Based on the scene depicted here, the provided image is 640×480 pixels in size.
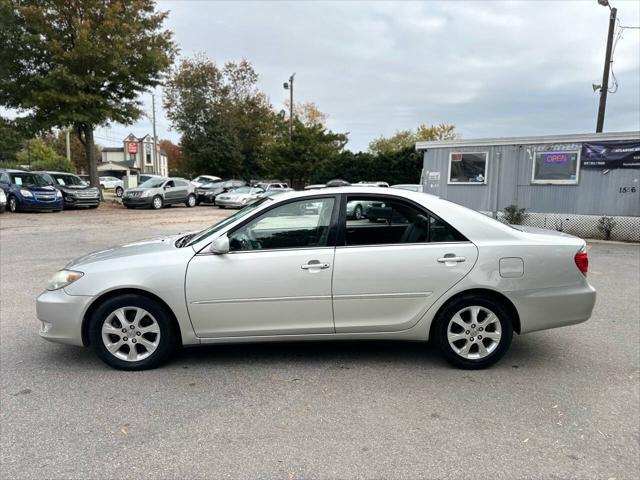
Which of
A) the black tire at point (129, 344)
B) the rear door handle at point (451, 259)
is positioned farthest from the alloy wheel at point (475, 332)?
the black tire at point (129, 344)

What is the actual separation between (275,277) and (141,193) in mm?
21190

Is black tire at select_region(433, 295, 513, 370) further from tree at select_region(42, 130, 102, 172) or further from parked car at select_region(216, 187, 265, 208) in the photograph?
tree at select_region(42, 130, 102, 172)

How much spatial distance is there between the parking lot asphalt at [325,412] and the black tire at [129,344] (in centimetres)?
9

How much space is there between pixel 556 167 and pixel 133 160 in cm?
7363

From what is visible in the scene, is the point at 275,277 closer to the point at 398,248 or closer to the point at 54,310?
the point at 398,248

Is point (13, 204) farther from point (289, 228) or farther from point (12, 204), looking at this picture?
point (289, 228)

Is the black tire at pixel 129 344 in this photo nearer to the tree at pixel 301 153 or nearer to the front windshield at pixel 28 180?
the front windshield at pixel 28 180

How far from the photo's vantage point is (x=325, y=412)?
3.28 metres

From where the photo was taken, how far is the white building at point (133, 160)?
66.8 m

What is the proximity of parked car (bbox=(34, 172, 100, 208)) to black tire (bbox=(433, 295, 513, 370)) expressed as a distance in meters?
20.2

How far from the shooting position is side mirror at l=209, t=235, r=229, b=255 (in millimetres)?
3773

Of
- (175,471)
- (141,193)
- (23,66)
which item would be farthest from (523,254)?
(23,66)

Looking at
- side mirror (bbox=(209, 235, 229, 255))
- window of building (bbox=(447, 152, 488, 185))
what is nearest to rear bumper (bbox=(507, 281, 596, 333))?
side mirror (bbox=(209, 235, 229, 255))

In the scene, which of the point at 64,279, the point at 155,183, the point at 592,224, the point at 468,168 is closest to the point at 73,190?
the point at 155,183
